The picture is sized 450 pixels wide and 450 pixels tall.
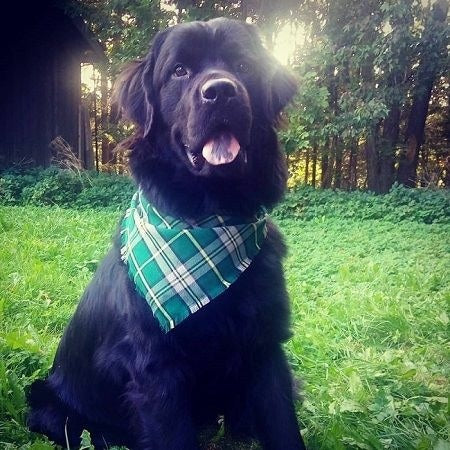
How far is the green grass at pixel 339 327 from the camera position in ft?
6.36

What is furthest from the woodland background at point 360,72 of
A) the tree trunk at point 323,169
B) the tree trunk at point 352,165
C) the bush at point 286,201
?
the tree trunk at point 323,169

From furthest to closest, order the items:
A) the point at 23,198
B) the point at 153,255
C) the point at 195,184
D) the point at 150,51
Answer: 1. the point at 23,198
2. the point at 150,51
3. the point at 195,184
4. the point at 153,255

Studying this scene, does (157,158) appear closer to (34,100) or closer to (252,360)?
(252,360)

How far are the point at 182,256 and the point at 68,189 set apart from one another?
686cm

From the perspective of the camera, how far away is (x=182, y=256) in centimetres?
184

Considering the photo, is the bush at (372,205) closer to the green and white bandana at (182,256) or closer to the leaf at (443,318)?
the leaf at (443,318)

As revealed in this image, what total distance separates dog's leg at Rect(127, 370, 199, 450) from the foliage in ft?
20.2

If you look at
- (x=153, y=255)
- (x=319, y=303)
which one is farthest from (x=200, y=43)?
(x=319, y=303)

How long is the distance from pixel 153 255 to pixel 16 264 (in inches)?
101

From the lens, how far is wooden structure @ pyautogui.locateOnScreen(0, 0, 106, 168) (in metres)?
8.35

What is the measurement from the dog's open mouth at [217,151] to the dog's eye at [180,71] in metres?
0.34

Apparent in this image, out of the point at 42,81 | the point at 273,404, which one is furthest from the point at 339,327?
the point at 42,81

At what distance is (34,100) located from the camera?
31.4 feet

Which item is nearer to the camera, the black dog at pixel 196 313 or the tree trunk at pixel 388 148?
the black dog at pixel 196 313
